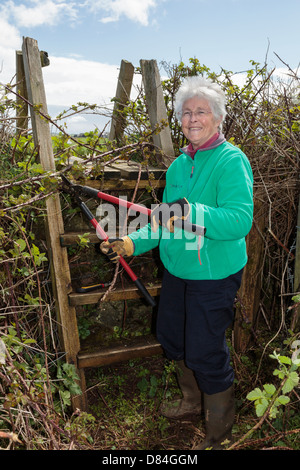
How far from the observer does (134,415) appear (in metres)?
3.40

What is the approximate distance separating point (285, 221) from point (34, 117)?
2330 millimetres

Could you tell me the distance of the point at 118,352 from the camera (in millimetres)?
3373

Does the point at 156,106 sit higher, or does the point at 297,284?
the point at 156,106

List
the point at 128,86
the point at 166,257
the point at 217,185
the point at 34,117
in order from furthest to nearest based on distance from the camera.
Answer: the point at 128,86
the point at 34,117
the point at 166,257
the point at 217,185

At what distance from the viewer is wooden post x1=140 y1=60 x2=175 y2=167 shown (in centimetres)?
358

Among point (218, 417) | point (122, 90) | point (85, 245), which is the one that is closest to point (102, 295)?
point (85, 245)

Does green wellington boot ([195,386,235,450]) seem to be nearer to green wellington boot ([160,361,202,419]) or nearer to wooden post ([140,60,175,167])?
green wellington boot ([160,361,202,419])

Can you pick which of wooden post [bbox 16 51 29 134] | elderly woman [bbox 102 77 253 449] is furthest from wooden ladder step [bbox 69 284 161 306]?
wooden post [bbox 16 51 29 134]

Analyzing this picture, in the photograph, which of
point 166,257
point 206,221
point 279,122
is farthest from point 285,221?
point 206,221

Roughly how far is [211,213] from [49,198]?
1457 millimetres

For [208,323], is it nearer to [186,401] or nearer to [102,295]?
[102,295]

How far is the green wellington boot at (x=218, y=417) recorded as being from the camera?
273 centimetres
